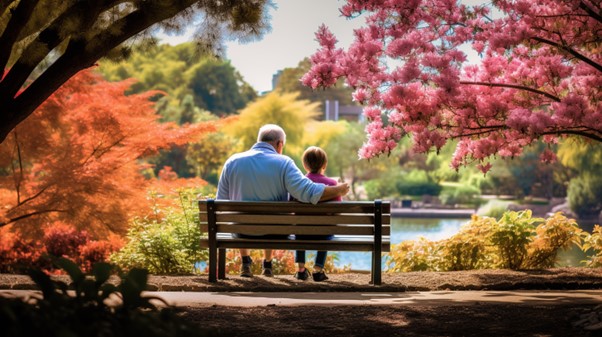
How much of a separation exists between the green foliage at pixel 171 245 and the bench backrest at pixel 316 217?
6.76ft

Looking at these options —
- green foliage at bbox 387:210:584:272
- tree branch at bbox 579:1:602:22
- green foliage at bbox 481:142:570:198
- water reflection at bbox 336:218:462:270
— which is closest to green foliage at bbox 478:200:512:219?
water reflection at bbox 336:218:462:270

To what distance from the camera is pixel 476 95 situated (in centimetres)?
760

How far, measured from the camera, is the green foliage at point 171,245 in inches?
327

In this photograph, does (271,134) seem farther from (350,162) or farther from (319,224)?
(350,162)

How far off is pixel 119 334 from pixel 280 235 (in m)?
3.74

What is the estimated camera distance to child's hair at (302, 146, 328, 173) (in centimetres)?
652

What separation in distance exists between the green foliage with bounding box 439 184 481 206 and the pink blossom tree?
139 ft

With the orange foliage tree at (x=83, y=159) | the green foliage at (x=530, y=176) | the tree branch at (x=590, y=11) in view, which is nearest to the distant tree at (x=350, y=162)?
the green foliage at (x=530, y=176)

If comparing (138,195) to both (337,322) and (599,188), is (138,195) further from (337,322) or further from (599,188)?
(599,188)

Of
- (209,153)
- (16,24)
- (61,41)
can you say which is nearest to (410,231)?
(209,153)

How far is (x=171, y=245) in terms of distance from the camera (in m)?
8.41

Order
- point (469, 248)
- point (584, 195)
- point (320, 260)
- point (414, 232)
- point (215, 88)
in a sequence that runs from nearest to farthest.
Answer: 1. point (320, 260)
2. point (469, 248)
3. point (414, 232)
4. point (584, 195)
5. point (215, 88)

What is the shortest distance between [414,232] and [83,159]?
28.3m

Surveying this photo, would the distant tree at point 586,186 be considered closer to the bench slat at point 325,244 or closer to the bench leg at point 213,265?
the bench slat at point 325,244
